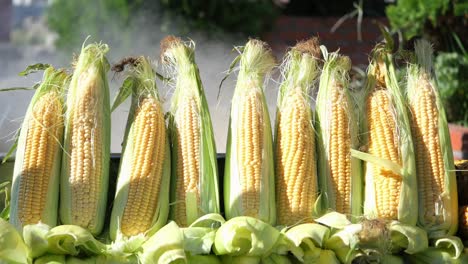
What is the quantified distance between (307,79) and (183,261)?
3.17ft

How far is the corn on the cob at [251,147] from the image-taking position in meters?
2.91

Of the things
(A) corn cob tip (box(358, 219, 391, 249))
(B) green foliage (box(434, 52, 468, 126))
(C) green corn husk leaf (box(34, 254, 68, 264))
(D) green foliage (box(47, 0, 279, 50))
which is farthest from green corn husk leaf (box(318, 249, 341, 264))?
(D) green foliage (box(47, 0, 279, 50))

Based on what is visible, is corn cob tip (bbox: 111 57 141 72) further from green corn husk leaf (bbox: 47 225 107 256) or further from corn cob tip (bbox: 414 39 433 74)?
corn cob tip (bbox: 414 39 433 74)

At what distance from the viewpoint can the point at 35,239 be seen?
104 inches

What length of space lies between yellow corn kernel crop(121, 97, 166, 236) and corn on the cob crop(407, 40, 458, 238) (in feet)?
3.49

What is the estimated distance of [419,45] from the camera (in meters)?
3.26

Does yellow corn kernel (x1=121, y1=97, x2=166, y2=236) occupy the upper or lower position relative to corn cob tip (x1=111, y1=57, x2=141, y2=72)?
lower

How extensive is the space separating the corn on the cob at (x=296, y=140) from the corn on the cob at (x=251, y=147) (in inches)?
2.1

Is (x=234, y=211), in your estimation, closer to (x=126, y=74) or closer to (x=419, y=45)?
(x=126, y=74)

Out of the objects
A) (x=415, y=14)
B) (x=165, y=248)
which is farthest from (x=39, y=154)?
(x=415, y=14)

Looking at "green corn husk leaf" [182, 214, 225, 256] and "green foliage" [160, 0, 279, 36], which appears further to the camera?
"green foliage" [160, 0, 279, 36]

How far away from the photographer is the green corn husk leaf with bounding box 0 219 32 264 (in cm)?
258

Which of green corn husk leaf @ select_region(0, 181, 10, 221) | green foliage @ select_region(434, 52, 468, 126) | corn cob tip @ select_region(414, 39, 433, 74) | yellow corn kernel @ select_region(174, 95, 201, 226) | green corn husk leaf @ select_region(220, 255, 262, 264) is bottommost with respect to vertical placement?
green corn husk leaf @ select_region(220, 255, 262, 264)

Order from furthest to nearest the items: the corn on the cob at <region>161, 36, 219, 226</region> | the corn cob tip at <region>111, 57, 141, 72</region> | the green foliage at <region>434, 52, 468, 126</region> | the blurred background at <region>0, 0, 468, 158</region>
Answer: the green foliage at <region>434, 52, 468, 126</region> < the blurred background at <region>0, 0, 468, 158</region> < the corn cob tip at <region>111, 57, 141, 72</region> < the corn on the cob at <region>161, 36, 219, 226</region>
